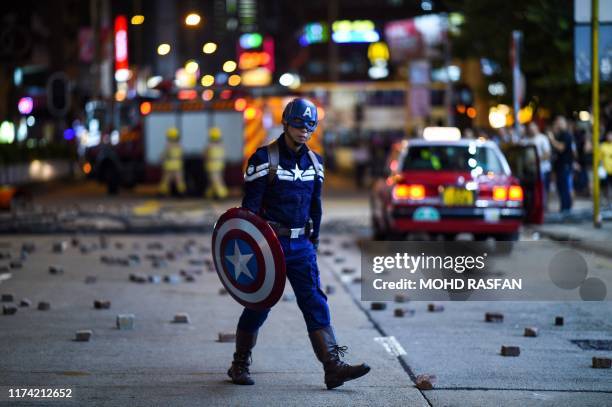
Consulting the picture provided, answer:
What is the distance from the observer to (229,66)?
73500 millimetres

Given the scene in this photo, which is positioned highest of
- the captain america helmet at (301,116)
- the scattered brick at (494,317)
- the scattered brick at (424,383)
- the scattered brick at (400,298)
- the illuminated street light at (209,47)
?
the illuminated street light at (209,47)

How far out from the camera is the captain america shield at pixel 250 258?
23.9 ft

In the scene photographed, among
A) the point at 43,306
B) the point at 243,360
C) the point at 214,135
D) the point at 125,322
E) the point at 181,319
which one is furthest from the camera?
the point at 214,135

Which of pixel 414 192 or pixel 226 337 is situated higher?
pixel 414 192

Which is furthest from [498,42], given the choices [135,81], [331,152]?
[135,81]

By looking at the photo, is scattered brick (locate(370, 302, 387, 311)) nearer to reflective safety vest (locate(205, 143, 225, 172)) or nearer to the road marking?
the road marking

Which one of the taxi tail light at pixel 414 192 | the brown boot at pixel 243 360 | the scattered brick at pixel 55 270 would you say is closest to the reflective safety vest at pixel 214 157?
the taxi tail light at pixel 414 192

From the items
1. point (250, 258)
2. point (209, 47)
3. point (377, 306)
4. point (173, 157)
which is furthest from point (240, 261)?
point (209, 47)

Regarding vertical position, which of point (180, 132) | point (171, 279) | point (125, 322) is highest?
point (180, 132)

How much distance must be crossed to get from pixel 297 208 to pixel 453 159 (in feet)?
30.9

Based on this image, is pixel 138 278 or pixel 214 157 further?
pixel 214 157

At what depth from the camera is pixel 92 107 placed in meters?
36.0

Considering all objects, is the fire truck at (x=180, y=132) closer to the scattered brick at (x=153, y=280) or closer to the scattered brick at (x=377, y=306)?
the scattered brick at (x=153, y=280)

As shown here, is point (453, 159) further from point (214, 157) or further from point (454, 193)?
point (214, 157)
